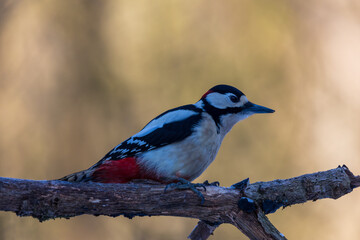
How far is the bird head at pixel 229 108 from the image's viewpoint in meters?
3.25

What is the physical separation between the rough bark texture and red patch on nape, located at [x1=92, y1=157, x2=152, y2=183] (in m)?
0.29

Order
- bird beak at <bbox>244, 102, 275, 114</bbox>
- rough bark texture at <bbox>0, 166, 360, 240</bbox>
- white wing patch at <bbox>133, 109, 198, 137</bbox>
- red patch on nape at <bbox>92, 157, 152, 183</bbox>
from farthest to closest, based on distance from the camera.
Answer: bird beak at <bbox>244, 102, 275, 114</bbox> → white wing patch at <bbox>133, 109, 198, 137</bbox> → red patch on nape at <bbox>92, 157, 152, 183</bbox> → rough bark texture at <bbox>0, 166, 360, 240</bbox>

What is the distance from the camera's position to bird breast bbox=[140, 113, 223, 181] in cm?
286

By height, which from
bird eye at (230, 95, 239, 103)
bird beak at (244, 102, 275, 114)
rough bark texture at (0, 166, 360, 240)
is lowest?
rough bark texture at (0, 166, 360, 240)

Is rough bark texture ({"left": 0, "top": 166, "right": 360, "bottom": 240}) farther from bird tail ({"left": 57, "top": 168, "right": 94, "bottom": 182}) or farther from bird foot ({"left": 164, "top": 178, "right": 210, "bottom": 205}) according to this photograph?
bird tail ({"left": 57, "top": 168, "right": 94, "bottom": 182})

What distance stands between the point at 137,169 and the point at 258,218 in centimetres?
84

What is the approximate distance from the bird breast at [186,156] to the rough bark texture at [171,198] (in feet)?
0.92

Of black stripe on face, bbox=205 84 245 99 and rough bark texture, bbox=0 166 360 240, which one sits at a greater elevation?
black stripe on face, bbox=205 84 245 99

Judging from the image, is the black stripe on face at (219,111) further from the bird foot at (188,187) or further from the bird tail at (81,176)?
the bird tail at (81,176)

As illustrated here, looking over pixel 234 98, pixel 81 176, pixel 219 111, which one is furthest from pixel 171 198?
pixel 234 98

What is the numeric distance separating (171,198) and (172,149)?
0.45m

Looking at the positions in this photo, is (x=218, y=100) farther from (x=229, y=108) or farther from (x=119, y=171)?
(x=119, y=171)

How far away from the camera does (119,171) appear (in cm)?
285

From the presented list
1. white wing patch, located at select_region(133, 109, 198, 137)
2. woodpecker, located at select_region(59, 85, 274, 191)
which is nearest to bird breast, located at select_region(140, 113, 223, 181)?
woodpecker, located at select_region(59, 85, 274, 191)
